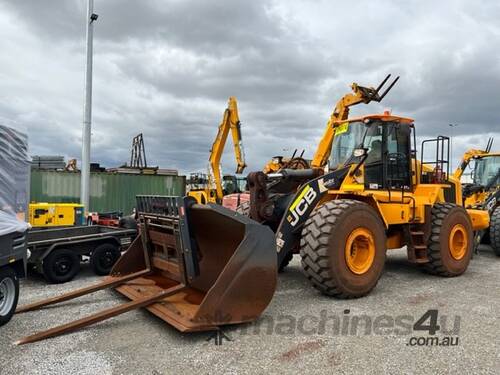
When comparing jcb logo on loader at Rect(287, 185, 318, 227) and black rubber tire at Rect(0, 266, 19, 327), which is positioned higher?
jcb logo on loader at Rect(287, 185, 318, 227)

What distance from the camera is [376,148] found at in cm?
718

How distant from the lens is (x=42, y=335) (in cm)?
433

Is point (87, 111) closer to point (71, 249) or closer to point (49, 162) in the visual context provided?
point (71, 249)

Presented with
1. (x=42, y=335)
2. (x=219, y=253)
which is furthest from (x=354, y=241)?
(x=42, y=335)

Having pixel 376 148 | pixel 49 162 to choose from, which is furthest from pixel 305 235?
pixel 49 162

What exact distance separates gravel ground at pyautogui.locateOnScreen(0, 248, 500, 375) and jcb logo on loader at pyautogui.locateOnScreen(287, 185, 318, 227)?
1.06 metres

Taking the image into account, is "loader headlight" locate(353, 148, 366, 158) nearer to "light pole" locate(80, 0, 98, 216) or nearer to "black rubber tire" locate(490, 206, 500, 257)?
"black rubber tire" locate(490, 206, 500, 257)

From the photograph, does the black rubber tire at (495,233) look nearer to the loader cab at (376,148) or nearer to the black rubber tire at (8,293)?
the loader cab at (376,148)

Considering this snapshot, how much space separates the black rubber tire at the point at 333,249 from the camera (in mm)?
5598

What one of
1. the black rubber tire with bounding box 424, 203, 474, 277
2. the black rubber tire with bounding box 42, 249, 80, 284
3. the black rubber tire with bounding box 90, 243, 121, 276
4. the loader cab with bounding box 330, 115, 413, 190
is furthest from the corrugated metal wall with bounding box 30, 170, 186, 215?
the black rubber tire with bounding box 424, 203, 474, 277

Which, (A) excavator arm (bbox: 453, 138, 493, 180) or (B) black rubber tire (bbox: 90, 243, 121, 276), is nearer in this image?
(B) black rubber tire (bbox: 90, 243, 121, 276)

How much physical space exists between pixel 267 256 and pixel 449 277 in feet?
14.1

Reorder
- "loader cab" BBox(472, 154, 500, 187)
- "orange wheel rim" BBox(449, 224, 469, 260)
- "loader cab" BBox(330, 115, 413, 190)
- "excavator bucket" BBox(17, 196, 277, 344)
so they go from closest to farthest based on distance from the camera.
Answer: "excavator bucket" BBox(17, 196, 277, 344) < "loader cab" BBox(330, 115, 413, 190) < "orange wheel rim" BBox(449, 224, 469, 260) < "loader cab" BBox(472, 154, 500, 187)

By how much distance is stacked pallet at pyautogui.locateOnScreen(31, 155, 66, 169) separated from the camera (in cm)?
2345
